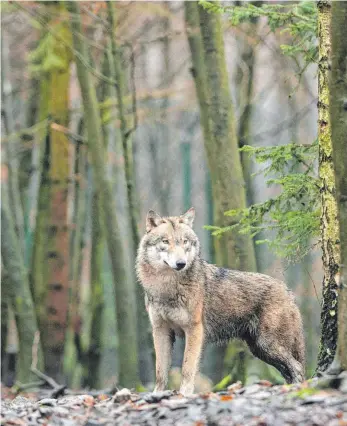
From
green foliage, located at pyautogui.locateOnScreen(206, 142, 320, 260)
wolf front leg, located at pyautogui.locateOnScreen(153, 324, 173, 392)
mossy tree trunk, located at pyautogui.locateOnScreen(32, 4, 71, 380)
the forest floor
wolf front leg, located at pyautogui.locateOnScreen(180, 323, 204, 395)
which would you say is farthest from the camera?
mossy tree trunk, located at pyautogui.locateOnScreen(32, 4, 71, 380)

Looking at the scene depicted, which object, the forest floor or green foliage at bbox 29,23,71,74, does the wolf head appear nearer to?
the forest floor

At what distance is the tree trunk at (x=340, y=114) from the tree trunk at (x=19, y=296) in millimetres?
9830

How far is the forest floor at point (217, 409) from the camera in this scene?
6359mm

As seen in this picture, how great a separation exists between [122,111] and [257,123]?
16.9 metres

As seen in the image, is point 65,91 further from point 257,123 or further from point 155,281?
point 257,123

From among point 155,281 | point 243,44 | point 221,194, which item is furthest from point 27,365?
point 243,44

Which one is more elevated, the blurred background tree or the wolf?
the blurred background tree

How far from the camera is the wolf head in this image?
932 cm

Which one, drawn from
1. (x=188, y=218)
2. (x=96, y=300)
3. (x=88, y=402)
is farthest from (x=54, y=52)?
(x=88, y=402)

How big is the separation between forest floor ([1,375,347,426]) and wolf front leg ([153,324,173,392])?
2033mm

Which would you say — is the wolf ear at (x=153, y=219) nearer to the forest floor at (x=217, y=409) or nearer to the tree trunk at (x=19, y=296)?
the forest floor at (x=217, y=409)

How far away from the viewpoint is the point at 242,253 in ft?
39.5

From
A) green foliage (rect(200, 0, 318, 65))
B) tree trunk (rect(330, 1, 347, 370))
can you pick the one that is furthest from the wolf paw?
green foliage (rect(200, 0, 318, 65))

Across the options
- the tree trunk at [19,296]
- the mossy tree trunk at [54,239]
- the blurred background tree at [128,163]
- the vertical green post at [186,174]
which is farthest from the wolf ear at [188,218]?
the vertical green post at [186,174]
